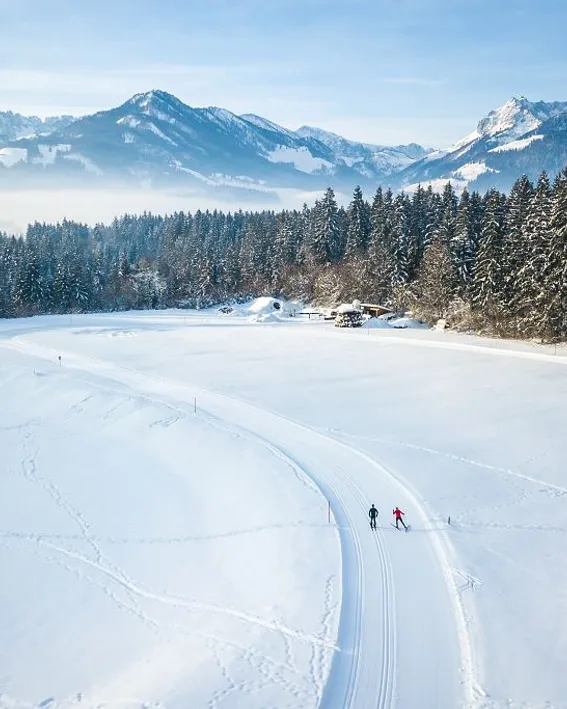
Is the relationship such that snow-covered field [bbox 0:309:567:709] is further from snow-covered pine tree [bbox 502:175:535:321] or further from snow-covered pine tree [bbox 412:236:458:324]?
snow-covered pine tree [bbox 412:236:458:324]

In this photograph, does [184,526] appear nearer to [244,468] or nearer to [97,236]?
[244,468]

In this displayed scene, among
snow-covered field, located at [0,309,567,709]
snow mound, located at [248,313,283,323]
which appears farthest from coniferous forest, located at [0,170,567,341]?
snow mound, located at [248,313,283,323]

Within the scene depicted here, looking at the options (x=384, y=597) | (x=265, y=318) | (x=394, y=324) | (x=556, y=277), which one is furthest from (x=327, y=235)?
(x=384, y=597)

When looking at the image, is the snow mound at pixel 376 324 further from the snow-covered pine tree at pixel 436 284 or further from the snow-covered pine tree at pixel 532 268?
the snow-covered pine tree at pixel 532 268

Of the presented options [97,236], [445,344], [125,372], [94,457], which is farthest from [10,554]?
[97,236]

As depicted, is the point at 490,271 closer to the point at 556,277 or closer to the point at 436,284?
the point at 556,277

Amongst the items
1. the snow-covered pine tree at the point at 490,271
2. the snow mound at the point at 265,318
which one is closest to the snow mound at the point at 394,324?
the snow-covered pine tree at the point at 490,271
